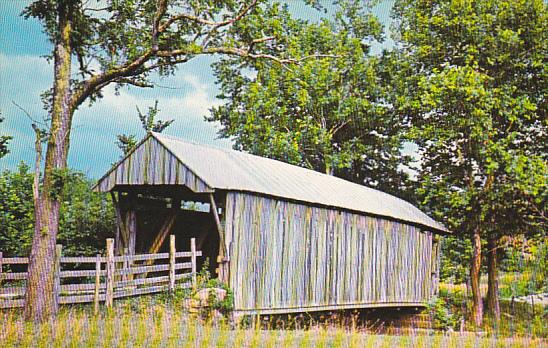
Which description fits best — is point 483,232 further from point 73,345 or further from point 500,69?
point 73,345

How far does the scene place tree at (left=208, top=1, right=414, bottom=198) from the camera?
34.0m

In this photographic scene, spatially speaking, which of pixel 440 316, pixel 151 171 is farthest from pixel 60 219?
pixel 440 316

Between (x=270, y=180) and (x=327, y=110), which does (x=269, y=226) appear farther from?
(x=327, y=110)

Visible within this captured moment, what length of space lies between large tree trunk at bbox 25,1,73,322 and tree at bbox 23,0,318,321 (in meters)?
0.02

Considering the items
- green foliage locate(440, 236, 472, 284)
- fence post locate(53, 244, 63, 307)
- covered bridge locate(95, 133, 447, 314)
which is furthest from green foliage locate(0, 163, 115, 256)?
green foliage locate(440, 236, 472, 284)

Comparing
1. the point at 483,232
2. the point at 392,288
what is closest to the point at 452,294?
the point at 483,232

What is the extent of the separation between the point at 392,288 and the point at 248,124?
13540mm

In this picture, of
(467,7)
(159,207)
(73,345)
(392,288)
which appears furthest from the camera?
(467,7)

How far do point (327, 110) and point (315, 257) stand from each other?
17.8 metres

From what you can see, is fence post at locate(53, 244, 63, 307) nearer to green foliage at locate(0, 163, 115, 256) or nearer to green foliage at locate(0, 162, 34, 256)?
green foliage at locate(0, 163, 115, 256)

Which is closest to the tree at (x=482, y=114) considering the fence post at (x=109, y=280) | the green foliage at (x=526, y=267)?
the green foliage at (x=526, y=267)

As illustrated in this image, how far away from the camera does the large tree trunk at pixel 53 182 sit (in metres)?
14.4

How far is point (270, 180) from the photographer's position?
734 inches

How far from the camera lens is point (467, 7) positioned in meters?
27.6
